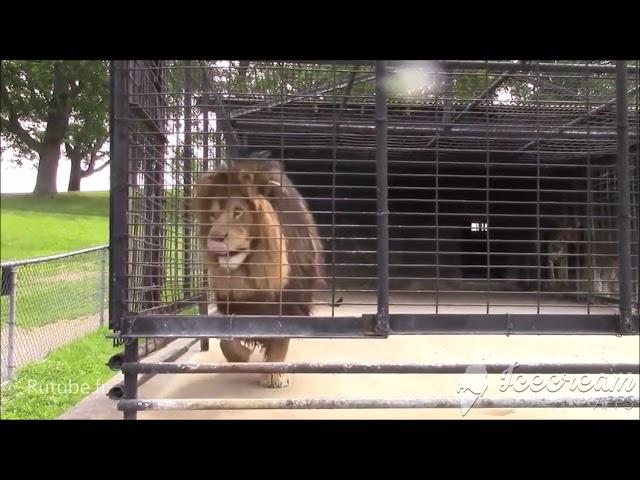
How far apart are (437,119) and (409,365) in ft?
16.2

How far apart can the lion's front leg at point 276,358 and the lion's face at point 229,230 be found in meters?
0.99

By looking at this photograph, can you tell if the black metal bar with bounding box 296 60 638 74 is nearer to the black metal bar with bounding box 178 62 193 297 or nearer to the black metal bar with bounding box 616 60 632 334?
the black metal bar with bounding box 616 60 632 334

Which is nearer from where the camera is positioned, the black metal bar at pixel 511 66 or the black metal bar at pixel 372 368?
the black metal bar at pixel 372 368

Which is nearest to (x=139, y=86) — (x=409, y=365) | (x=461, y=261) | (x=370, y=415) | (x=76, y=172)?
(x=409, y=365)

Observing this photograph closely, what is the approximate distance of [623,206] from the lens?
3.16 meters

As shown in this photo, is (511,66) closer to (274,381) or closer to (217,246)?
(217,246)

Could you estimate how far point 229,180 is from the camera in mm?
3639

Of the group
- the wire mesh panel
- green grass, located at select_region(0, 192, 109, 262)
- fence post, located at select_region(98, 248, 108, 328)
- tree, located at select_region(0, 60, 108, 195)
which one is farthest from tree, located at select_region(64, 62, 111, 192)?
the wire mesh panel

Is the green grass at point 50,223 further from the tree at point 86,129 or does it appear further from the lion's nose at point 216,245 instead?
the lion's nose at point 216,245

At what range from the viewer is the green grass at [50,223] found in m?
16.0

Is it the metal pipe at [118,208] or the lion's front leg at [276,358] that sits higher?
the metal pipe at [118,208]

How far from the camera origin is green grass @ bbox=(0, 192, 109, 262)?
1605cm

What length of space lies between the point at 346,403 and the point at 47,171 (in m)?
25.5
